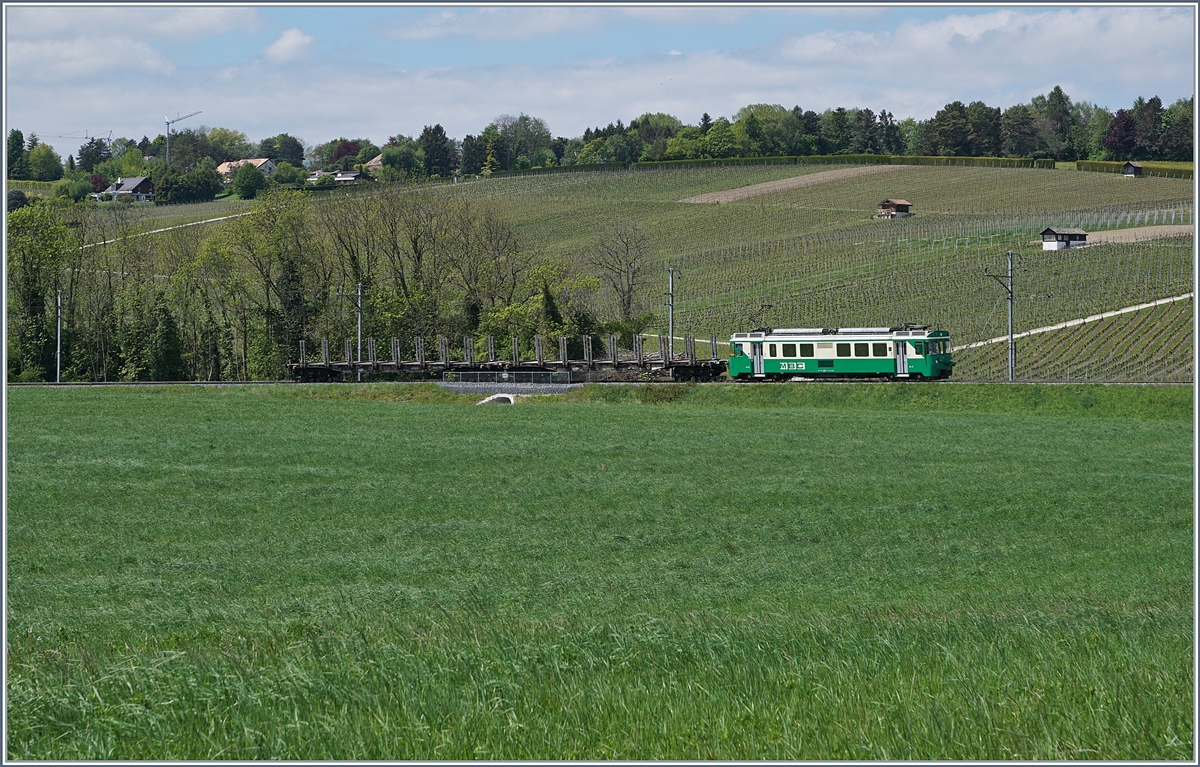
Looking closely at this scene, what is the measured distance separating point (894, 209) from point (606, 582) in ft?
351

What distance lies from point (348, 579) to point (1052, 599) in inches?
448

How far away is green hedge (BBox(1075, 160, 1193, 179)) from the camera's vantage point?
12768cm

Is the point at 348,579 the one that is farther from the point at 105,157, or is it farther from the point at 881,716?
the point at 105,157

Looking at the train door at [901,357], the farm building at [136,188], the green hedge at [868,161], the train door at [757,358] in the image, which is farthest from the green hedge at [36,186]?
the train door at [901,357]

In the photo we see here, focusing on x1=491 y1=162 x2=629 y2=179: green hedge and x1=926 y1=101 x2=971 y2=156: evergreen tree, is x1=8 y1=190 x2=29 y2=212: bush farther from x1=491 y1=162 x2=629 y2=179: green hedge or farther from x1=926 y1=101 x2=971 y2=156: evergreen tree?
x1=926 y1=101 x2=971 y2=156: evergreen tree

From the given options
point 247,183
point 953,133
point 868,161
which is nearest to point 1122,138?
point 953,133

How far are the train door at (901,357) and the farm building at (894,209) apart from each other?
68094 millimetres

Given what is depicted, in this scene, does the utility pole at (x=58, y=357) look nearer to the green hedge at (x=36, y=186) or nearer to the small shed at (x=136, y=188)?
the green hedge at (x=36, y=186)

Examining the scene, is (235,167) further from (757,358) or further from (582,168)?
(757,358)

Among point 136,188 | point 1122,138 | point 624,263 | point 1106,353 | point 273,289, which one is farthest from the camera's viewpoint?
point 136,188

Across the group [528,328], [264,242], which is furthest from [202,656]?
[264,242]

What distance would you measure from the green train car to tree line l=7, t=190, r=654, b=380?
52.5 feet

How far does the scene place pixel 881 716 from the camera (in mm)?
6812

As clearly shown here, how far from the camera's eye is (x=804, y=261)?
97.6 metres
